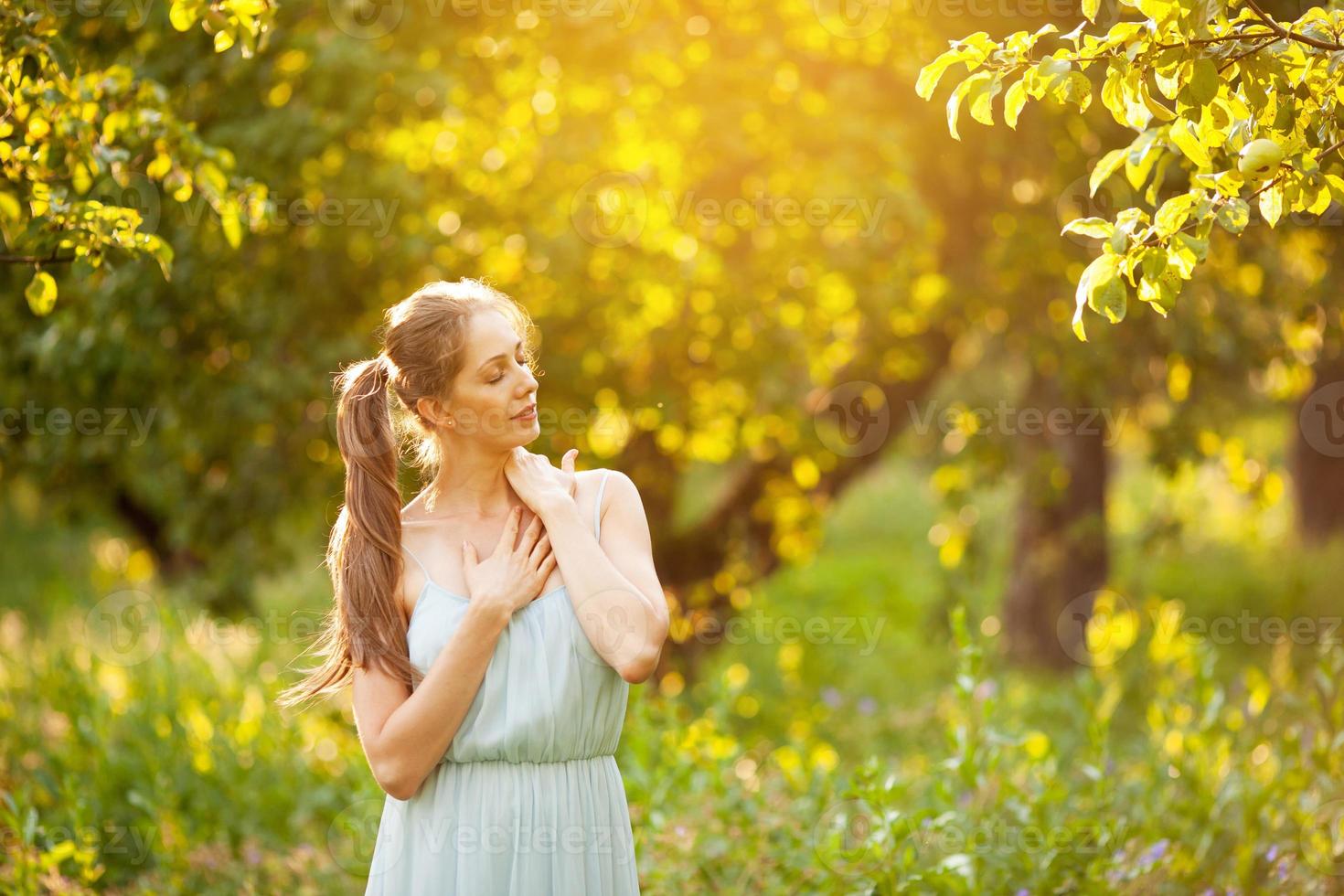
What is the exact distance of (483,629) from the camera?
8.17ft

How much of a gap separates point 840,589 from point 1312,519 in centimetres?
522

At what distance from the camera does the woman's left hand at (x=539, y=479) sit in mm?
2666

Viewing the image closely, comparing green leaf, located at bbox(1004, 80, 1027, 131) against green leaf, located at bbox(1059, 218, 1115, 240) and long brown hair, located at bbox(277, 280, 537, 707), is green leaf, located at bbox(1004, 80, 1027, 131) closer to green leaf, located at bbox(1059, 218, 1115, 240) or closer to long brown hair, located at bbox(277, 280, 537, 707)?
green leaf, located at bbox(1059, 218, 1115, 240)

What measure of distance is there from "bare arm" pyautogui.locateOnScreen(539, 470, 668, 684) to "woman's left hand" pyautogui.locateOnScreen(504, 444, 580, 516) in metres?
0.02

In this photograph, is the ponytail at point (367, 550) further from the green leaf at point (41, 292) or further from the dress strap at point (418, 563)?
the green leaf at point (41, 292)

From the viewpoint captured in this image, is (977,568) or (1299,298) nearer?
(1299,298)

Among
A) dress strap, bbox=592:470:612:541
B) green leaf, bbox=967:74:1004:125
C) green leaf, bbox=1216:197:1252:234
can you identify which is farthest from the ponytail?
green leaf, bbox=1216:197:1252:234

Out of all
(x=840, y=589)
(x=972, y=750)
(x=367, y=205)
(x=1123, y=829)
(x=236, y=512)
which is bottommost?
(x=840, y=589)

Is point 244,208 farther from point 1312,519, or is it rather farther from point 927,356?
point 1312,519

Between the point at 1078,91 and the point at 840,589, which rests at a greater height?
the point at 1078,91

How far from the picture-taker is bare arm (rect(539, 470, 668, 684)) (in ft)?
8.27

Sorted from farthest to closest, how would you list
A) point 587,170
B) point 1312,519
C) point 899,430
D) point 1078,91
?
point 1312,519 < point 899,430 < point 587,170 < point 1078,91

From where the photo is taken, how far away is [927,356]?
689 cm

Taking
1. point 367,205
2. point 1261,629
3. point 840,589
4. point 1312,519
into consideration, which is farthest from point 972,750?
point 1312,519
